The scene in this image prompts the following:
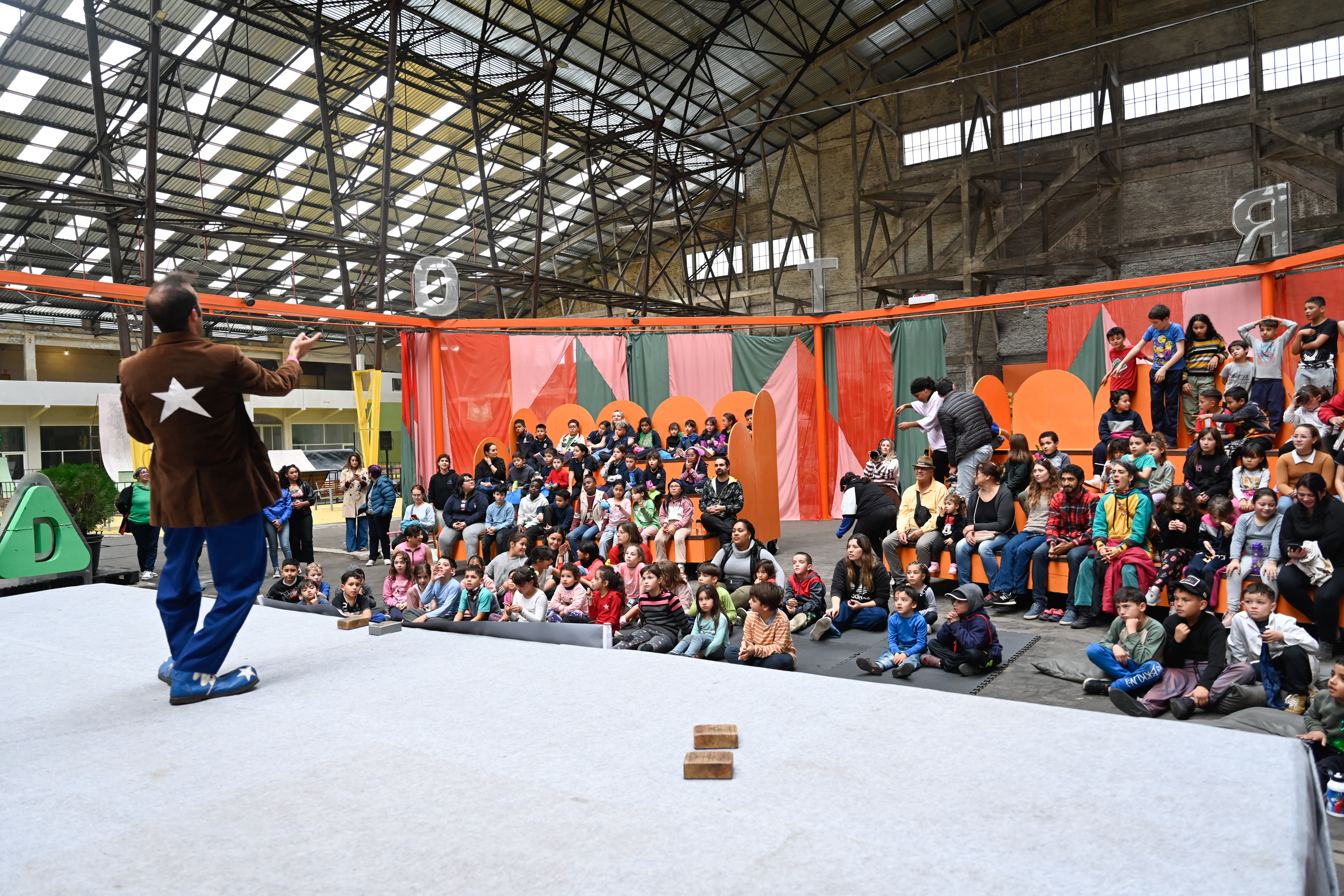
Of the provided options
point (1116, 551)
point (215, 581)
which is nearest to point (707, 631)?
point (1116, 551)

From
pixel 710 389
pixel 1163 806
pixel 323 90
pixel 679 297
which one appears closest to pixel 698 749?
pixel 1163 806

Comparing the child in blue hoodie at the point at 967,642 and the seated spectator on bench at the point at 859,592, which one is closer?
the child in blue hoodie at the point at 967,642

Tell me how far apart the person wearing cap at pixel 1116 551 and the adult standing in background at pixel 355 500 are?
323 inches

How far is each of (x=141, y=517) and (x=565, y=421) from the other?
5249mm

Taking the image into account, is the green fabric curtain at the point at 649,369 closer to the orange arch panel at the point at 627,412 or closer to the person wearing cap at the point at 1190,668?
the orange arch panel at the point at 627,412

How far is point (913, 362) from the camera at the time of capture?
11.9m

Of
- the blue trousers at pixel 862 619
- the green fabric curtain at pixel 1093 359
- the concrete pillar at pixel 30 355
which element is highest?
the concrete pillar at pixel 30 355

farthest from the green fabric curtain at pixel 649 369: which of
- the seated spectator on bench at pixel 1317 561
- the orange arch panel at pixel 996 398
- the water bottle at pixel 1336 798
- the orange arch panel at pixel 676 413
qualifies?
the water bottle at pixel 1336 798

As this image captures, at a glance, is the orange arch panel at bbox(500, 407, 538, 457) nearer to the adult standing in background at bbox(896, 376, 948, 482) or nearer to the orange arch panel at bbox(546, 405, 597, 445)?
the orange arch panel at bbox(546, 405, 597, 445)

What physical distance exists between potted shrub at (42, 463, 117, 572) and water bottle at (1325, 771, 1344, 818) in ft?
42.0

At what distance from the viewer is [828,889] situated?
133cm

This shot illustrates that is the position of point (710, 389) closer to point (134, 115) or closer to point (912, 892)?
point (912, 892)

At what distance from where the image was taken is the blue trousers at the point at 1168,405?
816 centimetres

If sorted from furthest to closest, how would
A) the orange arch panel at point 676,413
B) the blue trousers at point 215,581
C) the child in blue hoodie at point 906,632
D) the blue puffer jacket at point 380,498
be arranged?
the orange arch panel at point 676,413
the blue puffer jacket at point 380,498
the child in blue hoodie at point 906,632
the blue trousers at point 215,581
